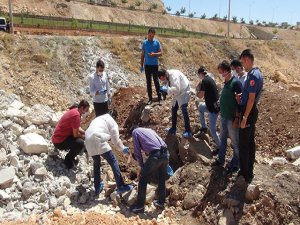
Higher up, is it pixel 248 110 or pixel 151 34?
pixel 151 34

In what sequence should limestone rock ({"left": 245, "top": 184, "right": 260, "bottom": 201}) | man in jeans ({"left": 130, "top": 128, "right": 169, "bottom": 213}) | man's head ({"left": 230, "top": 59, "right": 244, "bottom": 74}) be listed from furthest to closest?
man's head ({"left": 230, "top": 59, "right": 244, "bottom": 74}), limestone rock ({"left": 245, "top": 184, "right": 260, "bottom": 201}), man in jeans ({"left": 130, "top": 128, "right": 169, "bottom": 213})

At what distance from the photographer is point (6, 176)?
6844 mm

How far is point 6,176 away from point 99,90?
115 inches

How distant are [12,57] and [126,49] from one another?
615cm

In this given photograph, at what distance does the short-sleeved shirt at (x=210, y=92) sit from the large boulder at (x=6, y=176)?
3.83 metres

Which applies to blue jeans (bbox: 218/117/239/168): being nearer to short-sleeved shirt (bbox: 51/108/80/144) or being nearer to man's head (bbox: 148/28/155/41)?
short-sleeved shirt (bbox: 51/108/80/144)

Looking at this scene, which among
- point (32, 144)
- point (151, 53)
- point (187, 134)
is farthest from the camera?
point (151, 53)

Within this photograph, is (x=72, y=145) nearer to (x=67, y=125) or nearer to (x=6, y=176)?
(x=67, y=125)

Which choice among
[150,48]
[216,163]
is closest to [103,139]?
[216,163]

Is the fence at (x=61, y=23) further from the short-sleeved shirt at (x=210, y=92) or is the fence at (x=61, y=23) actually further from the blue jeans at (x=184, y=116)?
the short-sleeved shirt at (x=210, y=92)

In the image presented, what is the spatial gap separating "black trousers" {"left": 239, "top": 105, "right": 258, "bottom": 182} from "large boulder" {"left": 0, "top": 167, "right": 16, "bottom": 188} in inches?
160

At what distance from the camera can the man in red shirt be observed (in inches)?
283

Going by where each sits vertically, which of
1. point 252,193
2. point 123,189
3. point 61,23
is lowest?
point 123,189

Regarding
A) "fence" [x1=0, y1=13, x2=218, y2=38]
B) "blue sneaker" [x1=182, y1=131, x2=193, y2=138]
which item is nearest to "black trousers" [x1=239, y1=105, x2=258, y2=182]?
"blue sneaker" [x1=182, y1=131, x2=193, y2=138]
